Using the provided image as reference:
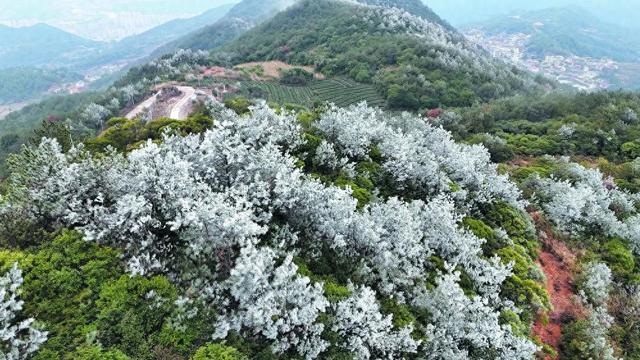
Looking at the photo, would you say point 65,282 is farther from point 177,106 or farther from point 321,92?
point 321,92

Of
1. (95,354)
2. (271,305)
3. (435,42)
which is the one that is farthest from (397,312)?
(435,42)

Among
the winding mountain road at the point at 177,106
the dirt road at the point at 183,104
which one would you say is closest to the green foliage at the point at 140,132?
the dirt road at the point at 183,104

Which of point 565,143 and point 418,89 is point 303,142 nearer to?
point 565,143

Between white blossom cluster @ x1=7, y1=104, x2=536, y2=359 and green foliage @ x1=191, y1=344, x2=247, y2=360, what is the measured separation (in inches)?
17.4

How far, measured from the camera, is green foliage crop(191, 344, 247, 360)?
12606 mm

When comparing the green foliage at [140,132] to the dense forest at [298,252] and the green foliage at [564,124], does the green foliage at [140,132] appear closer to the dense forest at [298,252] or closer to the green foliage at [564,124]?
the dense forest at [298,252]

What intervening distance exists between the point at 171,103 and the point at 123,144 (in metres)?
51.5

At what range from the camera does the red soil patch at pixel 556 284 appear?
22000 millimetres

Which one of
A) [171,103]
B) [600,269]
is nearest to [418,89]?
[171,103]

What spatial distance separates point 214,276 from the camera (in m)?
14.4

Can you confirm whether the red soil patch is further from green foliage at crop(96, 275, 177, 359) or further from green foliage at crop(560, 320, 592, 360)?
green foliage at crop(96, 275, 177, 359)

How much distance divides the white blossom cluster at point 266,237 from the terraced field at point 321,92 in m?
68.7

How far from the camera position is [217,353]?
12758mm

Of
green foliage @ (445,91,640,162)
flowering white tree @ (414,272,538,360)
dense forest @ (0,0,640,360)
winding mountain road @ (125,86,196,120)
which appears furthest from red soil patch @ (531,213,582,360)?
winding mountain road @ (125,86,196,120)
